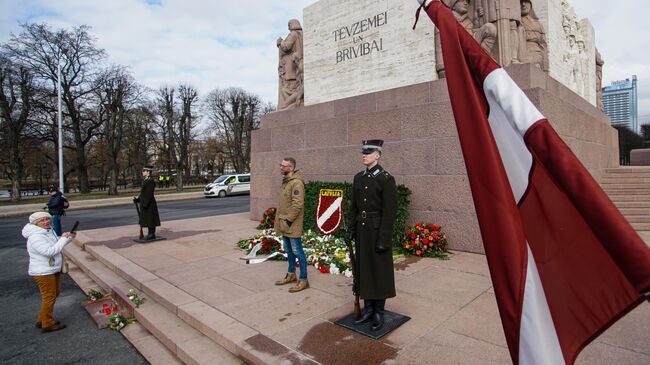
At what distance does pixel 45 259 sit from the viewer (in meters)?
4.71

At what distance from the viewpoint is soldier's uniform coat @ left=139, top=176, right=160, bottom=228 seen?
9227 mm

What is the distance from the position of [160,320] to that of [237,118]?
49.2m

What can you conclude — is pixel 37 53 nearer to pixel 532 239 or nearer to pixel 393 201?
pixel 393 201

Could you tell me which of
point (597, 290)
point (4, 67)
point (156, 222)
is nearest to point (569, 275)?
point (597, 290)

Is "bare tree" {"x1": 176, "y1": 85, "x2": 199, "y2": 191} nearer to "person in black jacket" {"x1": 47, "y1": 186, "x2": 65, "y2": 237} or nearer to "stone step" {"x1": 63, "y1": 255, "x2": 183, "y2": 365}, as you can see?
"person in black jacket" {"x1": 47, "y1": 186, "x2": 65, "y2": 237}

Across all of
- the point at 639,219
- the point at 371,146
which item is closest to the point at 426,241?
the point at 371,146

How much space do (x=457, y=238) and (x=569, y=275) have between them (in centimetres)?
579

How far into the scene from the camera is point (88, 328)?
191 inches

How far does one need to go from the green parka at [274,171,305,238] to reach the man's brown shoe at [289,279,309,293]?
651 millimetres

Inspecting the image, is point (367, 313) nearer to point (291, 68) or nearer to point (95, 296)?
point (95, 296)

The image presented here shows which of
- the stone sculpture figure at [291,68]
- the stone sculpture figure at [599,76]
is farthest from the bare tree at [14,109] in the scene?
the stone sculpture figure at [599,76]

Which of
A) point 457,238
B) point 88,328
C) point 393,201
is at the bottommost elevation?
point 88,328

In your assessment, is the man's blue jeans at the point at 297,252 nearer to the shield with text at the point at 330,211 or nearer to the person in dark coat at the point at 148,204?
the shield with text at the point at 330,211

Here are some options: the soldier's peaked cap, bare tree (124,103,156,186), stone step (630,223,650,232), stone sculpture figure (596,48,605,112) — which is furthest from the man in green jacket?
bare tree (124,103,156,186)
